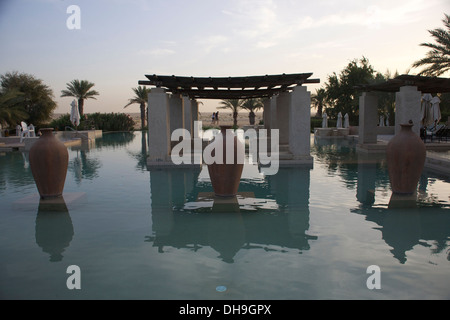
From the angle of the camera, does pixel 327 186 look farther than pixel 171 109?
No

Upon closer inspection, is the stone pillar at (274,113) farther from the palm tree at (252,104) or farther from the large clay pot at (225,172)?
the palm tree at (252,104)

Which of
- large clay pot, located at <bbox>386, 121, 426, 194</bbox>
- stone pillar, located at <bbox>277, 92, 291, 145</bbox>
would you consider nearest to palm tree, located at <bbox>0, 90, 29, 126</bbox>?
stone pillar, located at <bbox>277, 92, 291, 145</bbox>

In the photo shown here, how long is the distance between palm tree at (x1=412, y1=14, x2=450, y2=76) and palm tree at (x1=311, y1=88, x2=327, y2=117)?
823 inches

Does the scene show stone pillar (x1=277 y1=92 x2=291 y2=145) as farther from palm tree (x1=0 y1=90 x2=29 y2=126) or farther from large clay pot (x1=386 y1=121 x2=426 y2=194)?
palm tree (x1=0 y1=90 x2=29 y2=126)

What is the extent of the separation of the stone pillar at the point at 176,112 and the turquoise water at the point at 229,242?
6678mm

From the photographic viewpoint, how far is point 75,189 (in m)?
8.91

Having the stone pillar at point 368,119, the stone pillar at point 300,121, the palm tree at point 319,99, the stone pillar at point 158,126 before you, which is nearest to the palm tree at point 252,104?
the palm tree at point 319,99

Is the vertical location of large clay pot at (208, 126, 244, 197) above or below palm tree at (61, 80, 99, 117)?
below

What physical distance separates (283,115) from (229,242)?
12.1 meters

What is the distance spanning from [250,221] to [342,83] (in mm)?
35733

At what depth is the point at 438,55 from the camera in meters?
19.1

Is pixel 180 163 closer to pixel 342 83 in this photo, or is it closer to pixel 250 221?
pixel 250 221

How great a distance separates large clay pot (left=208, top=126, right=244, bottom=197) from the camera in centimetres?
694
